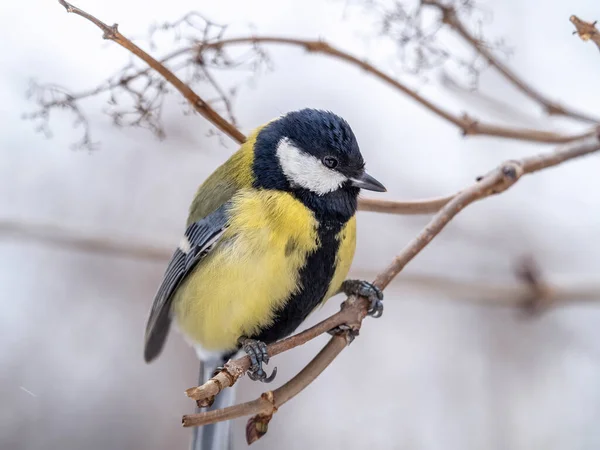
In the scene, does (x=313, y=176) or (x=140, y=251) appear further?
(x=140, y=251)

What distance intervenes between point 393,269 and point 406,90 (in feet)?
1.13

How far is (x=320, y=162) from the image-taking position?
1.22 meters

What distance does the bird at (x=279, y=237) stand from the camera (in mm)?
1188

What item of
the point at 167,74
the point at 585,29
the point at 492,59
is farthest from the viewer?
the point at 492,59

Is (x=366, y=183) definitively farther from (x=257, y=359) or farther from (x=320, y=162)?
(x=257, y=359)

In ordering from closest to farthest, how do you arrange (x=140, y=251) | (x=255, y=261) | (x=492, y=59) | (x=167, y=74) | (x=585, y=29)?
(x=585, y=29)
(x=167, y=74)
(x=255, y=261)
(x=492, y=59)
(x=140, y=251)

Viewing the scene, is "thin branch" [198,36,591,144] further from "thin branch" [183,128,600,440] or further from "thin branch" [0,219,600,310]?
"thin branch" [0,219,600,310]

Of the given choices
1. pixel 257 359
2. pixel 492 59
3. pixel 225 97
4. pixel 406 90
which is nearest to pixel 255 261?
pixel 257 359

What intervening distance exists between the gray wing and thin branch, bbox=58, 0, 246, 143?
0.56ft

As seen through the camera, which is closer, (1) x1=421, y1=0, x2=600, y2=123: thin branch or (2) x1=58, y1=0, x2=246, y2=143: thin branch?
(2) x1=58, y1=0, x2=246, y2=143: thin branch

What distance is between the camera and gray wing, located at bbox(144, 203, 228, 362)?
1271 mm

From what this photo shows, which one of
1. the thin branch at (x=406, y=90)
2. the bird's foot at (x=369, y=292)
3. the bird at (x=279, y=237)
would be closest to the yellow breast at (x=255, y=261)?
the bird at (x=279, y=237)

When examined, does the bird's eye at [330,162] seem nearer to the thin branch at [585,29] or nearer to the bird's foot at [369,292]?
the bird's foot at [369,292]

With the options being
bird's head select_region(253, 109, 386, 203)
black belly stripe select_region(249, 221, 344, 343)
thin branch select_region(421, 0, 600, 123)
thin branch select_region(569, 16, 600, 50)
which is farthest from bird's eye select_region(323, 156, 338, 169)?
thin branch select_region(569, 16, 600, 50)
